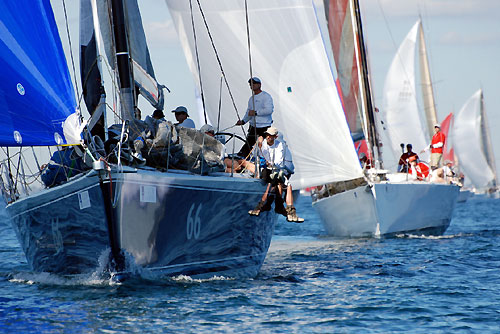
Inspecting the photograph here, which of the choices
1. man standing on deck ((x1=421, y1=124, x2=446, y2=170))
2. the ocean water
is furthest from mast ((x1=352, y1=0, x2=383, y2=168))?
the ocean water

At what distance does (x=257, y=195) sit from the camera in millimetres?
10500

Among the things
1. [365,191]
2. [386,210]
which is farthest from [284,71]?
[386,210]

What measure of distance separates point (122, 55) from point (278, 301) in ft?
11.2

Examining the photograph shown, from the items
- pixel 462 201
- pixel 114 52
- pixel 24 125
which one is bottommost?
pixel 462 201

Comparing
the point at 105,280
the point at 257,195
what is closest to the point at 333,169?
the point at 257,195

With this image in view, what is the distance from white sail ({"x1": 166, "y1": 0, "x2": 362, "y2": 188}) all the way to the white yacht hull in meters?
2.19

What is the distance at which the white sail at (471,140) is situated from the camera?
61.9m

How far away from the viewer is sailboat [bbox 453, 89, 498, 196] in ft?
203

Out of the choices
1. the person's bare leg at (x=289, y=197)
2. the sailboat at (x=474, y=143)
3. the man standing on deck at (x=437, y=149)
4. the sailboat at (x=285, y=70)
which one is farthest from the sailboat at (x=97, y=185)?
the sailboat at (x=474, y=143)

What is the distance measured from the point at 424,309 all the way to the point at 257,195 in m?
2.77

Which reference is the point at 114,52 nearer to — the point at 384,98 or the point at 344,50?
the point at 344,50

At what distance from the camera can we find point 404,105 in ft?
128

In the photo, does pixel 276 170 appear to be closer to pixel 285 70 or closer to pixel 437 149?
pixel 285 70

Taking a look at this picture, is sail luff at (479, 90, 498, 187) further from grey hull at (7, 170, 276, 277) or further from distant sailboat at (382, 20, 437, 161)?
grey hull at (7, 170, 276, 277)
